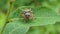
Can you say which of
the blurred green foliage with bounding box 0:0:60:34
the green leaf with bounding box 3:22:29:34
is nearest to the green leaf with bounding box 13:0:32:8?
the blurred green foliage with bounding box 0:0:60:34

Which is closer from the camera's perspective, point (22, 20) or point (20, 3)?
point (22, 20)

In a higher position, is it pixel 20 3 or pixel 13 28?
pixel 20 3

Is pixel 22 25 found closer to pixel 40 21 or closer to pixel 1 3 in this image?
pixel 40 21

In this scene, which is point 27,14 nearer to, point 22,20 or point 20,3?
point 22,20

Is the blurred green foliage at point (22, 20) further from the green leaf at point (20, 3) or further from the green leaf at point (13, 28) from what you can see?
the green leaf at point (20, 3)

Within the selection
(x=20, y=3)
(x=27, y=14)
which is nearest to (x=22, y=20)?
(x=27, y=14)

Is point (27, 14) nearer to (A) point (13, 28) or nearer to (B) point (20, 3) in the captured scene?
(A) point (13, 28)

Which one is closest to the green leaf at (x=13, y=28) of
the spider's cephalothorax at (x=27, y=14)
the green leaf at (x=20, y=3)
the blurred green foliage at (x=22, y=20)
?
the blurred green foliage at (x=22, y=20)

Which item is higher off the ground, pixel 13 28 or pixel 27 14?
pixel 27 14

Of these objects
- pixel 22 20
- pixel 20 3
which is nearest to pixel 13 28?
pixel 22 20

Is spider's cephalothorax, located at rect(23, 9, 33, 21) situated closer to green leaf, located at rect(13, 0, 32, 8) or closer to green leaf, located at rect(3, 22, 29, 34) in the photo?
green leaf, located at rect(3, 22, 29, 34)

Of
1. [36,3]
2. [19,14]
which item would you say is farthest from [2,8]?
[19,14]
